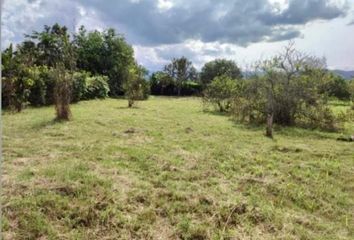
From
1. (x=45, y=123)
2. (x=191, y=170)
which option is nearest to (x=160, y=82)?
(x=45, y=123)

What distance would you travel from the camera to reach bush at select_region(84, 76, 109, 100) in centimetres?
1886

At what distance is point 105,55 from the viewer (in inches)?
1050

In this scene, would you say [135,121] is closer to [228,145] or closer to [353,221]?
[228,145]

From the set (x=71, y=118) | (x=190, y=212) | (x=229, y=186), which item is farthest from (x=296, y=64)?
(x=190, y=212)

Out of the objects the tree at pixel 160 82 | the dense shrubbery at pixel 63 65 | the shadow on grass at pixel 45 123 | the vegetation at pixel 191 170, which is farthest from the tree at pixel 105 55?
the shadow on grass at pixel 45 123

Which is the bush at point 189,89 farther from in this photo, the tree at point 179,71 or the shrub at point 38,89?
the shrub at point 38,89

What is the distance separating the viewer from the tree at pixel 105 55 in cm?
2575

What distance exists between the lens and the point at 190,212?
354cm

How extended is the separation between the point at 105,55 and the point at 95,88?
750cm

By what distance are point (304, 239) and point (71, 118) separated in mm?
7908

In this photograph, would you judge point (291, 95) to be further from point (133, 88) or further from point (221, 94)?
point (133, 88)

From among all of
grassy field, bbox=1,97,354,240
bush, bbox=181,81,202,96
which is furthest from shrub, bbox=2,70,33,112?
bush, bbox=181,81,202,96

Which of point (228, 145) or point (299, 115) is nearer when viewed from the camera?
point (228, 145)

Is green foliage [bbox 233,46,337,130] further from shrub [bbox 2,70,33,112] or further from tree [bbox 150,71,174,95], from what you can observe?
tree [bbox 150,71,174,95]
